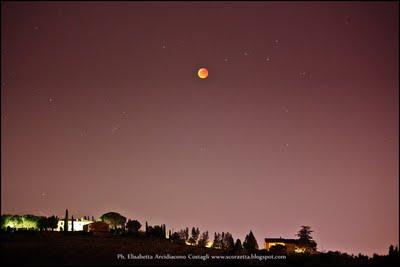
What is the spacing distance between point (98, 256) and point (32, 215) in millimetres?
58151

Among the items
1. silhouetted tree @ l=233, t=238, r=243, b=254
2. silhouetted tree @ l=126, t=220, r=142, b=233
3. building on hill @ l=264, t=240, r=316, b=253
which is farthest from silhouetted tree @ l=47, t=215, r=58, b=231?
building on hill @ l=264, t=240, r=316, b=253

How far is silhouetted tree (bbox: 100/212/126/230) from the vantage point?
10853 centimetres

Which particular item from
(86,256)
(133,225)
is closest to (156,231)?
(133,225)

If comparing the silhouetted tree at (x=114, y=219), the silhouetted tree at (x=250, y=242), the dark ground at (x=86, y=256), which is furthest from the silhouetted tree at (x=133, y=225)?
the dark ground at (x=86, y=256)

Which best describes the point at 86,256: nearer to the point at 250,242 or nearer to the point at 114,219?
the point at 250,242

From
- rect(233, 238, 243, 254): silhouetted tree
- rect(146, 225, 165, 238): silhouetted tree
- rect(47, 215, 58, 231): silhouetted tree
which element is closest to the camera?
rect(233, 238, 243, 254): silhouetted tree

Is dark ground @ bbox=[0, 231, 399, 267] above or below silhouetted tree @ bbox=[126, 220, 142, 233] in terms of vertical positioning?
below

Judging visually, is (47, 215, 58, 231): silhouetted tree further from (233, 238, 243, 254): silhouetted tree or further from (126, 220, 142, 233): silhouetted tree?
(233, 238, 243, 254): silhouetted tree

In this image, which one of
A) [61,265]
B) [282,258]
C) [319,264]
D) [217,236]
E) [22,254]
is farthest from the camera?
[217,236]

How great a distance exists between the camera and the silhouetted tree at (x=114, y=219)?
10853 cm

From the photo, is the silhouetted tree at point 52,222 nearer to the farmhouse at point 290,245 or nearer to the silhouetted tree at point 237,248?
the silhouetted tree at point 237,248

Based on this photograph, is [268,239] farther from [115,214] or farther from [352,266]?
[352,266]

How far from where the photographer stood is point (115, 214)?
11044cm

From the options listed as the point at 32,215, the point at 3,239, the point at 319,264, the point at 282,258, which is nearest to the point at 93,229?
the point at 32,215
